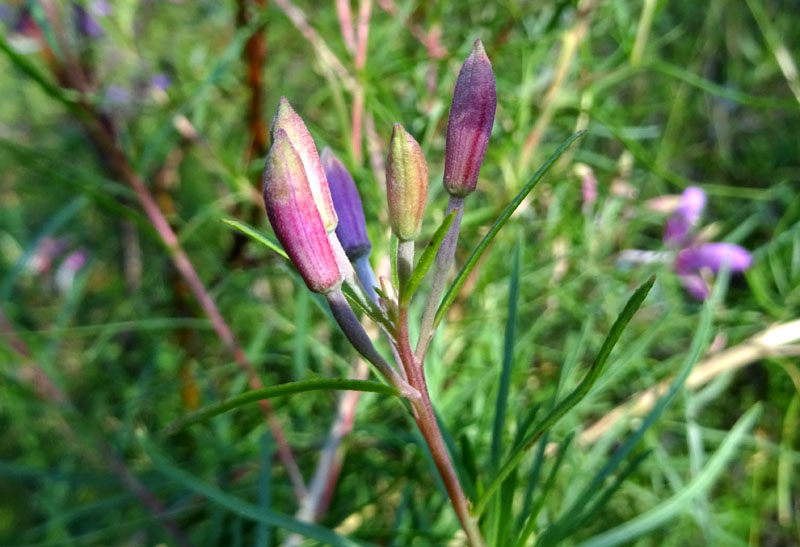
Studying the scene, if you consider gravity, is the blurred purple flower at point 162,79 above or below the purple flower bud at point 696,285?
above

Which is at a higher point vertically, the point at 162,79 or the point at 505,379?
the point at 162,79

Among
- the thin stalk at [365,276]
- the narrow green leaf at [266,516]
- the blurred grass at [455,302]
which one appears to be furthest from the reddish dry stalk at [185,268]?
the thin stalk at [365,276]

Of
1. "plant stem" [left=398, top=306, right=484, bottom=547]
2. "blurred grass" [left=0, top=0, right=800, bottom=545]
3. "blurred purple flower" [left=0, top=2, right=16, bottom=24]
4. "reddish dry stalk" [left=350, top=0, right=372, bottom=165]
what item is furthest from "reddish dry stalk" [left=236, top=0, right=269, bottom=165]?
"blurred purple flower" [left=0, top=2, right=16, bottom=24]

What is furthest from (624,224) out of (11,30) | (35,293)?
(35,293)

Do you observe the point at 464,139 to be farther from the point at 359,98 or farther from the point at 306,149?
the point at 359,98

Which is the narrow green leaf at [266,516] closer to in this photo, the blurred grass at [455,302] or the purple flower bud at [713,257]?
the blurred grass at [455,302]

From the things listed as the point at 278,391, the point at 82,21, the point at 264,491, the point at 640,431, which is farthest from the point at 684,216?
the point at 82,21
